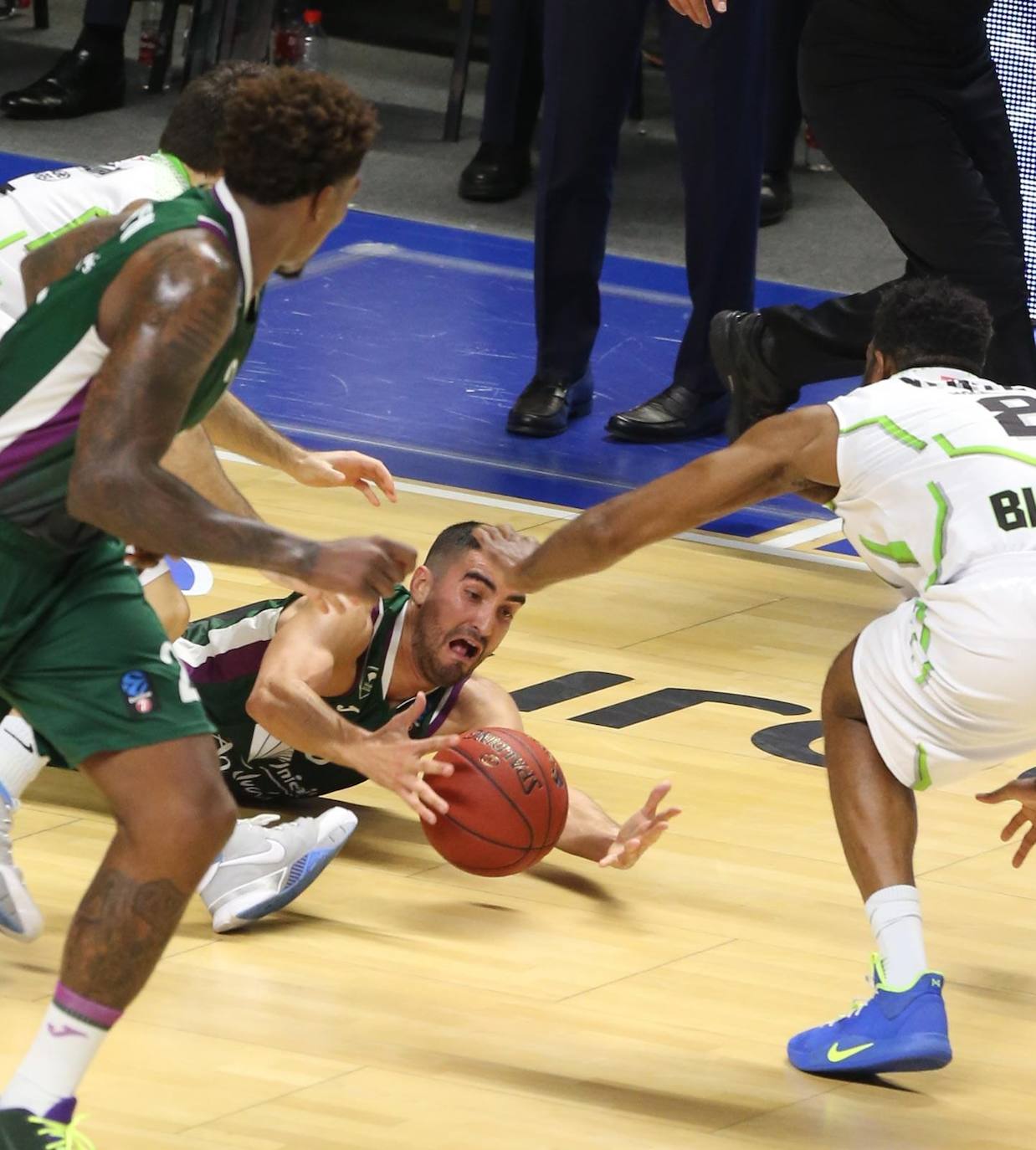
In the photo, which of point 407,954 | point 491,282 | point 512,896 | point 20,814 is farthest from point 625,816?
point 491,282

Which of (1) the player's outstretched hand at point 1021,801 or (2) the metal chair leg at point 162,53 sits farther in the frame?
(2) the metal chair leg at point 162,53

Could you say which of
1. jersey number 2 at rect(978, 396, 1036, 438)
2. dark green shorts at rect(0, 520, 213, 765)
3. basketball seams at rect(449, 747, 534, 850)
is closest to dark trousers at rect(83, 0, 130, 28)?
basketball seams at rect(449, 747, 534, 850)

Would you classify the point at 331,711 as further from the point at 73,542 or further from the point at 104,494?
the point at 104,494

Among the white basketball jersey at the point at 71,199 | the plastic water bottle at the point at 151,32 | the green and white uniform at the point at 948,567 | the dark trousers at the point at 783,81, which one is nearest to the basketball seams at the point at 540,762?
the green and white uniform at the point at 948,567

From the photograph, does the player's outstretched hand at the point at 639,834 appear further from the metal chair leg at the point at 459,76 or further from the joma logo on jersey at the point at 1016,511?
the metal chair leg at the point at 459,76

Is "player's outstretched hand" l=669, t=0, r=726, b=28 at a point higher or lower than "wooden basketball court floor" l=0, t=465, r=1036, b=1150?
higher

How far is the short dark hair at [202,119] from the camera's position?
468 centimetres

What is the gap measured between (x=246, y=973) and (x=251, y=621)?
889 millimetres

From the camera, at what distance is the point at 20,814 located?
455 cm

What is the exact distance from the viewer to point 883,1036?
11.8ft

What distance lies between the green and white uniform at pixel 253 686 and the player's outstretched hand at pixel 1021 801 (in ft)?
3.61

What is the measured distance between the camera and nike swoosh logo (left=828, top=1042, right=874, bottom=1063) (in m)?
3.61

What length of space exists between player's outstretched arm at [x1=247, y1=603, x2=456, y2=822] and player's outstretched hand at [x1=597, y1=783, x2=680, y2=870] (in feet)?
1.16

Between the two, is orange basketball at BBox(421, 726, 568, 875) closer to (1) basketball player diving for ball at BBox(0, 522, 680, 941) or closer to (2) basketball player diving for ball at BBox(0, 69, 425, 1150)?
(1) basketball player diving for ball at BBox(0, 522, 680, 941)
